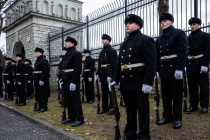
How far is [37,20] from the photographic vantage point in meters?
15.3

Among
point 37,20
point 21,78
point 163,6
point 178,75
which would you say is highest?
point 37,20

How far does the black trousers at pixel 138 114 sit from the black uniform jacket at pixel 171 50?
3.70 feet

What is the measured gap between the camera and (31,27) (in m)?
15.4

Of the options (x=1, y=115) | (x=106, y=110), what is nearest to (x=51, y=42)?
(x=1, y=115)

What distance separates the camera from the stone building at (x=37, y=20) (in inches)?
602

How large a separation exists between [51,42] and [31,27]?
170 cm

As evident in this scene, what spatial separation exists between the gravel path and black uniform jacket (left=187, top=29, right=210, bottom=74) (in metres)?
3.51

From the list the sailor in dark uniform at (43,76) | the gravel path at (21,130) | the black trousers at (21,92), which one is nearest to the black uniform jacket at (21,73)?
the black trousers at (21,92)

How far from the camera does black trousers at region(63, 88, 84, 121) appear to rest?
5250 millimetres

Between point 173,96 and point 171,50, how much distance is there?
3.02ft

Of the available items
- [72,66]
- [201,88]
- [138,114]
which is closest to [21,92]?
[72,66]

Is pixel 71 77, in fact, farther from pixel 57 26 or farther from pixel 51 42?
pixel 57 26

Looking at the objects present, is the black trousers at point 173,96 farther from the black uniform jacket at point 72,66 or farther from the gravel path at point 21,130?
the gravel path at point 21,130

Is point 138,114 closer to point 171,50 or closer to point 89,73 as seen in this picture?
point 171,50
